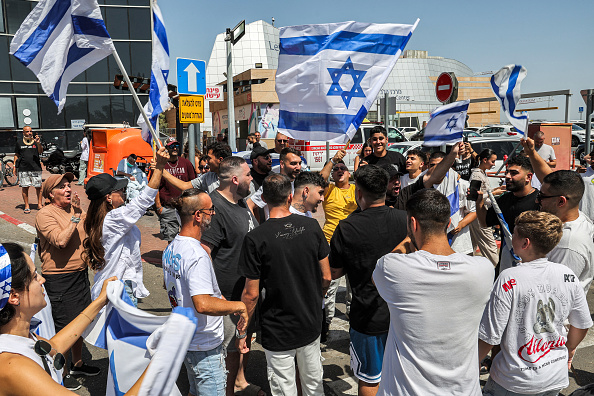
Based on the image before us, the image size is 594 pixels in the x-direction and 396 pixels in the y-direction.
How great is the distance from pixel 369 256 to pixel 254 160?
2878 mm

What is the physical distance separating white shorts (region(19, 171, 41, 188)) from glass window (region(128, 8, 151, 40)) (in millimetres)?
19381

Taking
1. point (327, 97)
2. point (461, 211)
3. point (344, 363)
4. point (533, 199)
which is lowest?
point (344, 363)

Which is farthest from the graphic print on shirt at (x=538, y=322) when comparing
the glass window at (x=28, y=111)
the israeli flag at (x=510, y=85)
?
the glass window at (x=28, y=111)

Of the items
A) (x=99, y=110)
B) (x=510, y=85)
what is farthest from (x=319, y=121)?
(x=99, y=110)

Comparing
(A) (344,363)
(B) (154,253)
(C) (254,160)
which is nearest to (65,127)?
(B) (154,253)

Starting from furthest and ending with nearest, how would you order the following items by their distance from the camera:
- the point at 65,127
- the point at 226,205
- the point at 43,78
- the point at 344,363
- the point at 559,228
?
the point at 65,127 < the point at 344,363 < the point at 43,78 < the point at 226,205 < the point at 559,228

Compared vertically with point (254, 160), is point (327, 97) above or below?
above

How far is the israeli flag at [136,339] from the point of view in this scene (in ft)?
5.91

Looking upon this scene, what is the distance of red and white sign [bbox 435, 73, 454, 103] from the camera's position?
8023 millimetres

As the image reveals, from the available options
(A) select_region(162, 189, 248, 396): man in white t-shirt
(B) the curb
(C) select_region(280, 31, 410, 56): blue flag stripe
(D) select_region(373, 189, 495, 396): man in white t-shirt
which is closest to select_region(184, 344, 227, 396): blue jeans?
(A) select_region(162, 189, 248, 396): man in white t-shirt

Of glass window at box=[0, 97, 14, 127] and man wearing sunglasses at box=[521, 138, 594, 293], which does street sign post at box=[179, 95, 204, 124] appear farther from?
glass window at box=[0, 97, 14, 127]

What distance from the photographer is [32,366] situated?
72.9 inches

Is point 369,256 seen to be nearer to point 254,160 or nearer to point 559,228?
point 559,228

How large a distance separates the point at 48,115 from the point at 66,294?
90.3 feet
